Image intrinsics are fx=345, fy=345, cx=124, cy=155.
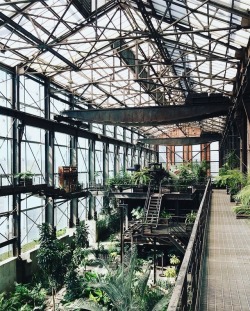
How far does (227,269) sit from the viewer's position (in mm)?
6262

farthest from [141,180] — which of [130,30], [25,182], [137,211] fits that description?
[130,30]

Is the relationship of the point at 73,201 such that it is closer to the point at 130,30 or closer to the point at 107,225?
the point at 107,225

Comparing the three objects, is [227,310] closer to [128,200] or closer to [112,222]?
[128,200]

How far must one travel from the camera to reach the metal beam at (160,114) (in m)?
12.8

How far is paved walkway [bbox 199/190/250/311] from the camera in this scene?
4828 mm

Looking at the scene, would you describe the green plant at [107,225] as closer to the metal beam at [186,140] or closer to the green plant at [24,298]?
the metal beam at [186,140]

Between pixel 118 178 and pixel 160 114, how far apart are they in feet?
36.3

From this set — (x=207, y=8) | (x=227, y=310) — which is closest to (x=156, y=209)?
(x=207, y=8)

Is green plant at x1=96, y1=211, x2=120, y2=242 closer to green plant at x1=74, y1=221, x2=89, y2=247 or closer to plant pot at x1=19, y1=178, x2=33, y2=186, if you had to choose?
green plant at x1=74, y1=221, x2=89, y2=247

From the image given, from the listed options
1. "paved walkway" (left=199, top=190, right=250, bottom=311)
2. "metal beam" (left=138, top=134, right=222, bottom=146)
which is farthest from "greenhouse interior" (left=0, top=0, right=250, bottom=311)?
"metal beam" (left=138, top=134, right=222, bottom=146)

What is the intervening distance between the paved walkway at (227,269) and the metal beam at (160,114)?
4.24 metres

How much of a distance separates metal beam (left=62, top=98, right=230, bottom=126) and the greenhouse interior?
0.15ft

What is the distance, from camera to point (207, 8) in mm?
10750

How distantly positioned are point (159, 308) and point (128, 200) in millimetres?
16144
